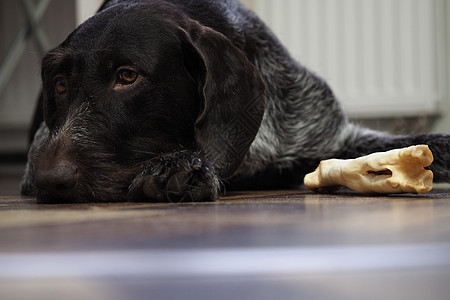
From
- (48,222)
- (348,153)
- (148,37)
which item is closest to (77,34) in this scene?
(148,37)

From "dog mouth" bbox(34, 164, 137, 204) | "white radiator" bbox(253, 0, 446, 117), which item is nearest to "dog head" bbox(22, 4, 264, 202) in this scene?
"dog mouth" bbox(34, 164, 137, 204)

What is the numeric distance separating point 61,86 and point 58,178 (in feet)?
1.05

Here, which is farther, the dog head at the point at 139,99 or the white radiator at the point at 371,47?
the white radiator at the point at 371,47

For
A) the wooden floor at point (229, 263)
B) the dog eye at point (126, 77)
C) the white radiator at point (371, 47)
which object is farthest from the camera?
the white radiator at point (371, 47)

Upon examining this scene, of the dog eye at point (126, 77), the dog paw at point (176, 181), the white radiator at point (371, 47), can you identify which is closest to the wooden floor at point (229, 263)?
the dog paw at point (176, 181)

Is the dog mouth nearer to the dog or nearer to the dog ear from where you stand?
the dog

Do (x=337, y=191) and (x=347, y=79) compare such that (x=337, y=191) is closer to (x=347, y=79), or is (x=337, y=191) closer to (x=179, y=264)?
(x=179, y=264)

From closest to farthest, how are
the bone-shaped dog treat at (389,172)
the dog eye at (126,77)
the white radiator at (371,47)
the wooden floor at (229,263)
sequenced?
the wooden floor at (229,263), the bone-shaped dog treat at (389,172), the dog eye at (126,77), the white radiator at (371,47)

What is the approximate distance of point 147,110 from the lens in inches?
52.0

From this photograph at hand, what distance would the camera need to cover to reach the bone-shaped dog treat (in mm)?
1147

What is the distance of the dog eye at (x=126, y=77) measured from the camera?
1.31m

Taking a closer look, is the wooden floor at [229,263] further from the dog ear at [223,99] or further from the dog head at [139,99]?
the dog ear at [223,99]

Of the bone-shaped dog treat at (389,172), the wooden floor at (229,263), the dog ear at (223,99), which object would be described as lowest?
the bone-shaped dog treat at (389,172)

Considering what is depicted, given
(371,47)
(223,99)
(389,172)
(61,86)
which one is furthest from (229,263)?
(371,47)
